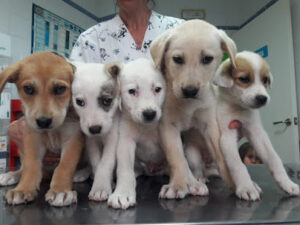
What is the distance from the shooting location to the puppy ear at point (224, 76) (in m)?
1.26

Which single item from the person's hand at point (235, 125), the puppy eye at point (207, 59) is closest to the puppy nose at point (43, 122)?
the puppy eye at point (207, 59)

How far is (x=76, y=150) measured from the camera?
1.21 meters

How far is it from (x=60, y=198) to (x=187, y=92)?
627 mm

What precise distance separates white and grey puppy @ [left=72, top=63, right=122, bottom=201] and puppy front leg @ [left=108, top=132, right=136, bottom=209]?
4cm

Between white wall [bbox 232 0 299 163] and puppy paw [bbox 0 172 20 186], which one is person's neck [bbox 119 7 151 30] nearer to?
puppy paw [bbox 0 172 20 186]

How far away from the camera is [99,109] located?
114 centimetres

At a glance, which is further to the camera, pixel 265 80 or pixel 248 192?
pixel 265 80

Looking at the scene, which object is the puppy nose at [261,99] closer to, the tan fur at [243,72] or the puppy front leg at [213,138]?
the tan fur at [243,72]

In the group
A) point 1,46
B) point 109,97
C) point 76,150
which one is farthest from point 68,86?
point 1,46

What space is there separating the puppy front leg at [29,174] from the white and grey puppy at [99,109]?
23cm

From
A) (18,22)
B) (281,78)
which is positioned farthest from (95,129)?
(281,78)

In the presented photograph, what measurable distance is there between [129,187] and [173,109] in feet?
1.43

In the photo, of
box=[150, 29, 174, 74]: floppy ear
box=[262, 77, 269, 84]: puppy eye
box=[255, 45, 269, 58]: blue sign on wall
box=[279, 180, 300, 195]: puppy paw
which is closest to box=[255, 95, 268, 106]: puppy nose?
box=[262, 77, 269, 84]: puppy eye

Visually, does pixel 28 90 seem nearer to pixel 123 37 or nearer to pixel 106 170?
pixel 106 170
